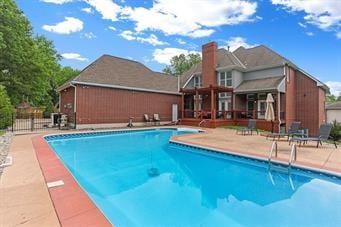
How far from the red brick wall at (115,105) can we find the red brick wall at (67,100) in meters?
1.31

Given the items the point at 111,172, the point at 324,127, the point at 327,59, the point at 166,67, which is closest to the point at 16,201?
the point at 111,172

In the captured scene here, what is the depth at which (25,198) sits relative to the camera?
396 cm

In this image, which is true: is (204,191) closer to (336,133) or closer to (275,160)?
(275,160)

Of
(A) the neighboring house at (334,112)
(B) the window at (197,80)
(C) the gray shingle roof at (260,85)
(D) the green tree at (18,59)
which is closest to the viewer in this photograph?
(C) the gray shingle roof at (260,85)

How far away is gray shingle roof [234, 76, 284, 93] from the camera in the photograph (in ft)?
58.4

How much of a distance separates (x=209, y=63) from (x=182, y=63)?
2186 cm

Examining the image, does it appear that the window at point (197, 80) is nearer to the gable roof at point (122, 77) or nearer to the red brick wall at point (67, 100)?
the gable roof at point (122, 77)

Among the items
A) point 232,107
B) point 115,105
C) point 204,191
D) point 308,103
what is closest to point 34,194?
point 204,191

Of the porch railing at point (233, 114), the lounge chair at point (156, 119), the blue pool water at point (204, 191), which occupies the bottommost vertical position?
the blue pool water at point (204, 191)

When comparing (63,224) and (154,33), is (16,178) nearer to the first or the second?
(63,224)

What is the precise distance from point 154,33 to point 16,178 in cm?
2620

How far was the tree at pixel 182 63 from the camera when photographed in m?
42.5

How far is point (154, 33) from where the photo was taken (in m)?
28.4

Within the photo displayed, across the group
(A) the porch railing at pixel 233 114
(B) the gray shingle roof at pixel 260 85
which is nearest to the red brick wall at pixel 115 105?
(A) the porch railing at pixel 233 114
